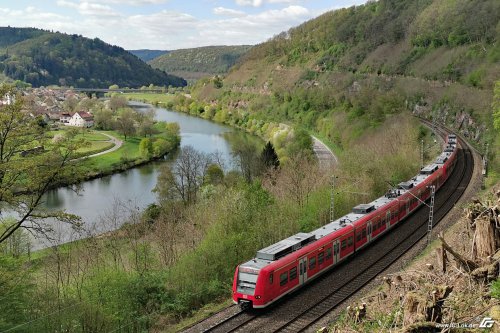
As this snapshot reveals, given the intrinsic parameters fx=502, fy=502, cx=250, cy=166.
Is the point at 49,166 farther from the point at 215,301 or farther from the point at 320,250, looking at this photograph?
the point at 320,250

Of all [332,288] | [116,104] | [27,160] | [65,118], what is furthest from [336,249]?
[116,104]

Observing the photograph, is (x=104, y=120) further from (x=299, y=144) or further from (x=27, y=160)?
(x=27, y=160)

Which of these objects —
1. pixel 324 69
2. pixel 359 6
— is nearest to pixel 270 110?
pixel 324 69

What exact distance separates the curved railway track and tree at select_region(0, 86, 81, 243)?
7197 millimetres

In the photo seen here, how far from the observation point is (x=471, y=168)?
1801 inches

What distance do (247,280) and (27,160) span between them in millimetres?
8903

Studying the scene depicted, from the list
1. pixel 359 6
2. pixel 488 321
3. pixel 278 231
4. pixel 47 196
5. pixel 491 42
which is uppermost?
pixel 359 6

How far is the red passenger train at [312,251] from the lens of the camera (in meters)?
19.0

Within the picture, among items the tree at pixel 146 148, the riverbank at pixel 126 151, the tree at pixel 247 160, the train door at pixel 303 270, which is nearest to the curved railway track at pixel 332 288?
the train door at pixel 303 270

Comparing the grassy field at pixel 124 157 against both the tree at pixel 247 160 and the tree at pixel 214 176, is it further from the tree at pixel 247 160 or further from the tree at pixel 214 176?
the tree at pixel 247 160

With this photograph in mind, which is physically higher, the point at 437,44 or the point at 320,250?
the point at 437,44

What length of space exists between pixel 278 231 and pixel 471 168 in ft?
84.0

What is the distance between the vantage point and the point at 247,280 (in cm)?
1911

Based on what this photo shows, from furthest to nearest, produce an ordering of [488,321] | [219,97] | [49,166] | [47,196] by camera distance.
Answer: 1. [219,97]
2. [47,196]
3. [49,166]
4. [488,321]
